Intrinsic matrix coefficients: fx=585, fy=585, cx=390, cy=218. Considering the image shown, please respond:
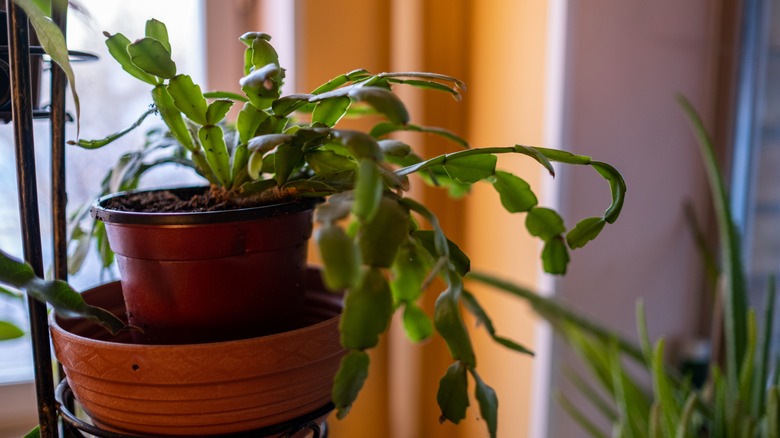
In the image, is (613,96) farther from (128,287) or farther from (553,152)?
(128,287)

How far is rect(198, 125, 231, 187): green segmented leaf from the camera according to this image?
1.67 ft

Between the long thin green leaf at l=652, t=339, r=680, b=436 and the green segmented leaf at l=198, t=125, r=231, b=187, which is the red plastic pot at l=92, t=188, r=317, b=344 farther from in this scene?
the long thin green leaf at l=652, t=339, r=680, b=436

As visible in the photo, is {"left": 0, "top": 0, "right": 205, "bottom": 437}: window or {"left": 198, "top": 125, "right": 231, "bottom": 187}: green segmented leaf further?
{"left": 0, "top": 0, "right": 205, "bottom": 437}: window

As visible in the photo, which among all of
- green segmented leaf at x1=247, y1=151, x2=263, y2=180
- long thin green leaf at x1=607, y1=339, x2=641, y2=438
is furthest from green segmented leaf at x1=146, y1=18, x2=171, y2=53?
long thin green leaf at x1=607, y1=339, x2=641, y2=438

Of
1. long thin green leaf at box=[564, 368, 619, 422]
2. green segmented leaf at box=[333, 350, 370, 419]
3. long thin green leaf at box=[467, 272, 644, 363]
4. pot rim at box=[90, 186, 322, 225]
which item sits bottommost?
long thin green leaf at box=[564, 368, 619, 422]

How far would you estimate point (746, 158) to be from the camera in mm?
1168

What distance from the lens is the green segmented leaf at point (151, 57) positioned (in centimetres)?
44

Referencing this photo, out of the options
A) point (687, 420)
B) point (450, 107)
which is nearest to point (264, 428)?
point (687, 420)

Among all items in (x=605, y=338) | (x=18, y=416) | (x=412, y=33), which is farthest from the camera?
(x=412, y=33)

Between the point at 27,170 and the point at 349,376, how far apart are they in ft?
1.08

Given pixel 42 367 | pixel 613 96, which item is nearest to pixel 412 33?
pixel 613 96

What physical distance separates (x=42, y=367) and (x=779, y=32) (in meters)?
1.30

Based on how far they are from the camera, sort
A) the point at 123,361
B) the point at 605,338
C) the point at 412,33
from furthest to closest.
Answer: the point at 412,33
the point at 605,338
the point at 123,361

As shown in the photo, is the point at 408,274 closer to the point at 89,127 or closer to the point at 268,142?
the point at 268,142
